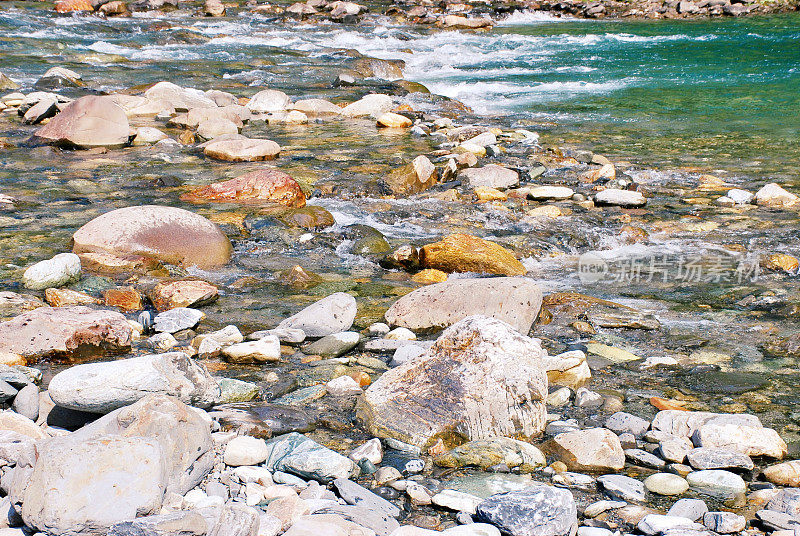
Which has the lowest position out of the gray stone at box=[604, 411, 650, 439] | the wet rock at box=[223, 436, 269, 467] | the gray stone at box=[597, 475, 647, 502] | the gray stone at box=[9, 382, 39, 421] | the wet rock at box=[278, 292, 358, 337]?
the gray stone at box=[604, 411, 650, 439]

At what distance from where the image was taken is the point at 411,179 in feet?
24.3

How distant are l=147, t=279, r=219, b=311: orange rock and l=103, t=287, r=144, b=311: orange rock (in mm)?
87

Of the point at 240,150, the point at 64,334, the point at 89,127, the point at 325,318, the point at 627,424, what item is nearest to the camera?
the point at 627,424

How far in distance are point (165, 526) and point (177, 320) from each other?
2.23m

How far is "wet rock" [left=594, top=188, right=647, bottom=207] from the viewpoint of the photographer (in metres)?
6.96

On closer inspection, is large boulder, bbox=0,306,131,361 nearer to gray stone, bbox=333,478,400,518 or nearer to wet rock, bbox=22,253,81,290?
wet rock, bbox=22,253,81,290

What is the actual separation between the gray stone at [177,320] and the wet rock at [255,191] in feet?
8.54

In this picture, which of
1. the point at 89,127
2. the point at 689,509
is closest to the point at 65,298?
the point at 689,509

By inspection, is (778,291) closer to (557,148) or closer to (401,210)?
(401,210)

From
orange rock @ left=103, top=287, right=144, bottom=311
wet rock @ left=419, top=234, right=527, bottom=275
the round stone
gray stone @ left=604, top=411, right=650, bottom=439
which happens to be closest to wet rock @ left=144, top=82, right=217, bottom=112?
wet rock @ left=419, top=234, right=527, bottom=275

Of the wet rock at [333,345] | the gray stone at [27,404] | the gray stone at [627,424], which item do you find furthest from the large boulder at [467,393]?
the gray stone at [27,404]

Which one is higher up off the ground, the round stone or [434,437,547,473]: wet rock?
[434,437,547,473]: wet rock

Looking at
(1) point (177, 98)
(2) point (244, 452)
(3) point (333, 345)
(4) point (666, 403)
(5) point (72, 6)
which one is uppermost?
(5) point (72, 6)

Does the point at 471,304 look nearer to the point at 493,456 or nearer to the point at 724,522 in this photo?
the point at 493,456
